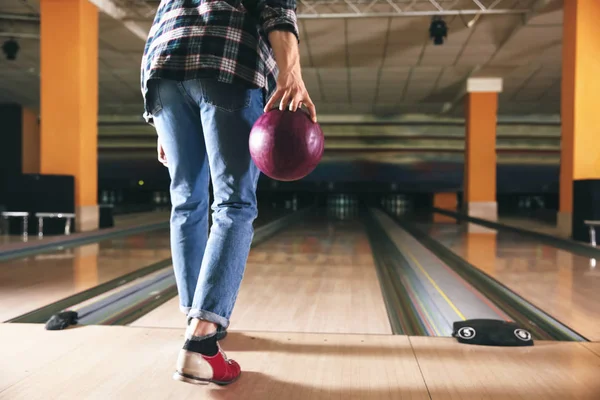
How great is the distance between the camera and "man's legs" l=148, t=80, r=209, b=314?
1.33 metres

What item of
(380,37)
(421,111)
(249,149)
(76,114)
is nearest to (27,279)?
(249,149)

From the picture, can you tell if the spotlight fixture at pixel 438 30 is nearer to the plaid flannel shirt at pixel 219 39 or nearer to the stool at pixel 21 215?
the stool at pixel 21 215

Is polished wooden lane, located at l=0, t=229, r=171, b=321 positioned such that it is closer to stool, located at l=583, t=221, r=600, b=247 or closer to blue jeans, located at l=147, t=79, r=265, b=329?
blue jeans, located at l=147, t=79, r=265, b=329

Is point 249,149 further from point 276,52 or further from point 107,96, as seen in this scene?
point 107,96

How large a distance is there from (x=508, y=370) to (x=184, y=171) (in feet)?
3.15

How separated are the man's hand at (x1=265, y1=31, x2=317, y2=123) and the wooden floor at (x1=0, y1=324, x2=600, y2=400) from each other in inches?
25.1

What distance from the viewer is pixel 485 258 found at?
400 centimetres

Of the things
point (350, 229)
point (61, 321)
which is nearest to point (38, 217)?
point (350, 229)

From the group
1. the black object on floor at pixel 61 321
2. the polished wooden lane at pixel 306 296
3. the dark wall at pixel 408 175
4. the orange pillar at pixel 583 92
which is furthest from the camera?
the dark wall at pixel 408 175

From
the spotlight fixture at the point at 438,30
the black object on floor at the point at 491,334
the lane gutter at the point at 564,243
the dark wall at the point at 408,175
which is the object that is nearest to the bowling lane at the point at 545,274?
the lane gutter at the point at 564,243

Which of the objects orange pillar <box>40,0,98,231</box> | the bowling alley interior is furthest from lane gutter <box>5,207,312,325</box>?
orange pillar <box>40,0,98,231</box>

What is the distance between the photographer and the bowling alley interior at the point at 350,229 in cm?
135

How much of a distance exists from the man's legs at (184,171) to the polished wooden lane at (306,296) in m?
0.51

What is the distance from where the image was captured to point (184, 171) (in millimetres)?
1379
